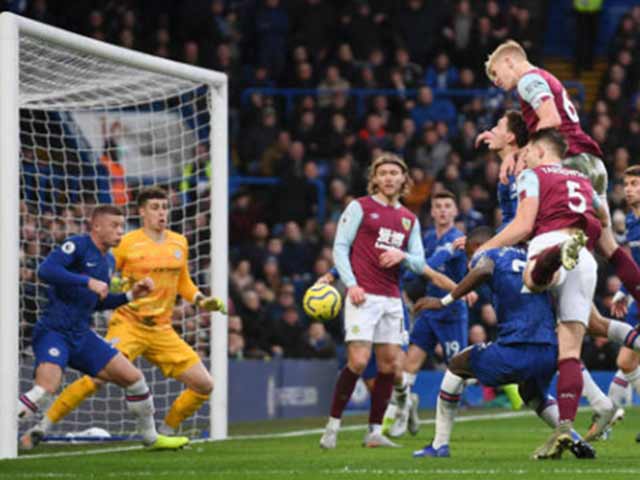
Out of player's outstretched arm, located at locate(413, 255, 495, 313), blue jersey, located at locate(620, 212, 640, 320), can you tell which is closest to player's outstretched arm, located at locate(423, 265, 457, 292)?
blue jersey, located at locate(620, 212, 640, 320)

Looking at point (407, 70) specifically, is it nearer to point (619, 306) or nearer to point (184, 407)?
point (619, 306)

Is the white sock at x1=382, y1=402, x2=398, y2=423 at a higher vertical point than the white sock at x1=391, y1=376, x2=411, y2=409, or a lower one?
lower

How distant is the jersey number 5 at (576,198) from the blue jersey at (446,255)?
4.52 metres

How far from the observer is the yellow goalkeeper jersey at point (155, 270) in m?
12.2

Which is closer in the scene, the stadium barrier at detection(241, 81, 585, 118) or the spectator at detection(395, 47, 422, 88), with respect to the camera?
the stadium barrier at detection(241, 81, 585, 118)

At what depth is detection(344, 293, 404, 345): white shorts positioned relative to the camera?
11633mm

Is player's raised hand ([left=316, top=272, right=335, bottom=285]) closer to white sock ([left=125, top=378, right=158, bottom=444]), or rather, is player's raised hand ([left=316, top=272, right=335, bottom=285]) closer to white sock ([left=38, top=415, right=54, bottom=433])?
white sock ([left=125, top=378, right=158, bottom=444])

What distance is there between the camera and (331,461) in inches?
386

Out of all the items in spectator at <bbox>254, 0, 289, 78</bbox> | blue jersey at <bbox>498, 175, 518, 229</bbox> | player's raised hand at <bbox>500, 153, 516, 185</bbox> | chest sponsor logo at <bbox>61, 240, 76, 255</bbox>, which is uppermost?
spectator at <bbox>254, 0, 289, 78</bbox>

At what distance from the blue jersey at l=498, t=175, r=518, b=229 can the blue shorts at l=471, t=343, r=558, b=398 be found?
1646 millimetres

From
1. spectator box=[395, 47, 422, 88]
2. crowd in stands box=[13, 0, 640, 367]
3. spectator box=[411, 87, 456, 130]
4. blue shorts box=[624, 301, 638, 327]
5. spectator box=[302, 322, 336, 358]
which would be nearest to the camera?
blue shorts box=[624, 301, 638, 327]

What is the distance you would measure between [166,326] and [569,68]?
15.3 metres

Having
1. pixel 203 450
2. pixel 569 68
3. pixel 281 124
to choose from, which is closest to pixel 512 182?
pixel 203 450

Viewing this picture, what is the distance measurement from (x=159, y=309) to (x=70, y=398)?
964 millimetres
